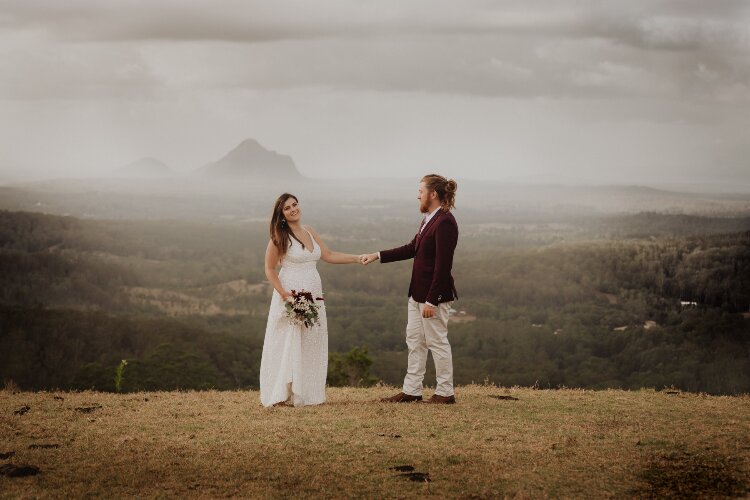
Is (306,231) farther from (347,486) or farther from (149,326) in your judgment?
(149,326)

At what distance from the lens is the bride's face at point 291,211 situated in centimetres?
1234

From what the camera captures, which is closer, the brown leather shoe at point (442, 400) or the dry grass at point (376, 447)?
the dry grass at point (376, 447)

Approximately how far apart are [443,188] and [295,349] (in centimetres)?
329

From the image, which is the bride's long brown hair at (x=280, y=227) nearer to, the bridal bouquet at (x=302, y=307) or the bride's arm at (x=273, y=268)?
the bride's arm at (x=273, y=268)

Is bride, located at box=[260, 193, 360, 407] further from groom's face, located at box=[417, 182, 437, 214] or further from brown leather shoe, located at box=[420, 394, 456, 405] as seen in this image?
groom's face, located at box=[417, 182, 437, 214]

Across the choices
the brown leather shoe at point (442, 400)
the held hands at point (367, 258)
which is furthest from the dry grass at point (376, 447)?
the held hands at point (367, 258)

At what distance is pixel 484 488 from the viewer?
836cm

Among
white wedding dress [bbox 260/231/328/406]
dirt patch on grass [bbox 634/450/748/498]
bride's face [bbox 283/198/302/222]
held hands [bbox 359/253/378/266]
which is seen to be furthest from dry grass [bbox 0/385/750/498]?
bride's face [bbox 283/198/302/222]

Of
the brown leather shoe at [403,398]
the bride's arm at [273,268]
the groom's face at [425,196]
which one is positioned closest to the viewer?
the groom's face at [425,196]

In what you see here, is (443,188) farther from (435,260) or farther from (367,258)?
(367,258)

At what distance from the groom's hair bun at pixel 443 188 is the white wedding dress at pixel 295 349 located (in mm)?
2106

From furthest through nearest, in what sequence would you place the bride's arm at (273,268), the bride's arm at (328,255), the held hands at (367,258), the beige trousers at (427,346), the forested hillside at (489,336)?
the forested hillside at (489,336)
the held hands at (367,258)
the bride's arm at (328,255)
the bride's arm at (273,268)
the beige trousers at (427,346)

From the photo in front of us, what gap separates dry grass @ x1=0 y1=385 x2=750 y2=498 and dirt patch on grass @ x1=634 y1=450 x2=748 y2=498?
0.02 m

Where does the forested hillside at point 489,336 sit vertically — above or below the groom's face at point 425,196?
below
